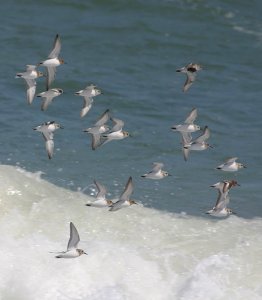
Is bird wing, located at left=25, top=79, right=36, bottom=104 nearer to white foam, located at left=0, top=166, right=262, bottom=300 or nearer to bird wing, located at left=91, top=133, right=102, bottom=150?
bird wing, located at left=91, top=133, right=102, bottom=150

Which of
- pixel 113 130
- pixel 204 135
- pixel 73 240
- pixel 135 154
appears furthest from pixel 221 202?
pixel 135 154

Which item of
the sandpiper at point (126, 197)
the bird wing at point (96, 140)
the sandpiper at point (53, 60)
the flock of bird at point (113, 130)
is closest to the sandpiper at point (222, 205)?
the flock of bird at point (113, 130)

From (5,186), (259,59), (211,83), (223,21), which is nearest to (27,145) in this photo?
(5,186)

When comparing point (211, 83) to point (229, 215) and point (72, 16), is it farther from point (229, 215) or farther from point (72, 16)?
point (229, 215)

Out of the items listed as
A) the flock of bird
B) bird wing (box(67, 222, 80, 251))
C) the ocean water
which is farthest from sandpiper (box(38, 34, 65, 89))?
bird wing (box(67, 222, 80, 251))

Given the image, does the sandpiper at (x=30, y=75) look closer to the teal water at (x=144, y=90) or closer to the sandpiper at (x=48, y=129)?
the sandpiper at (x=48, y=129)
